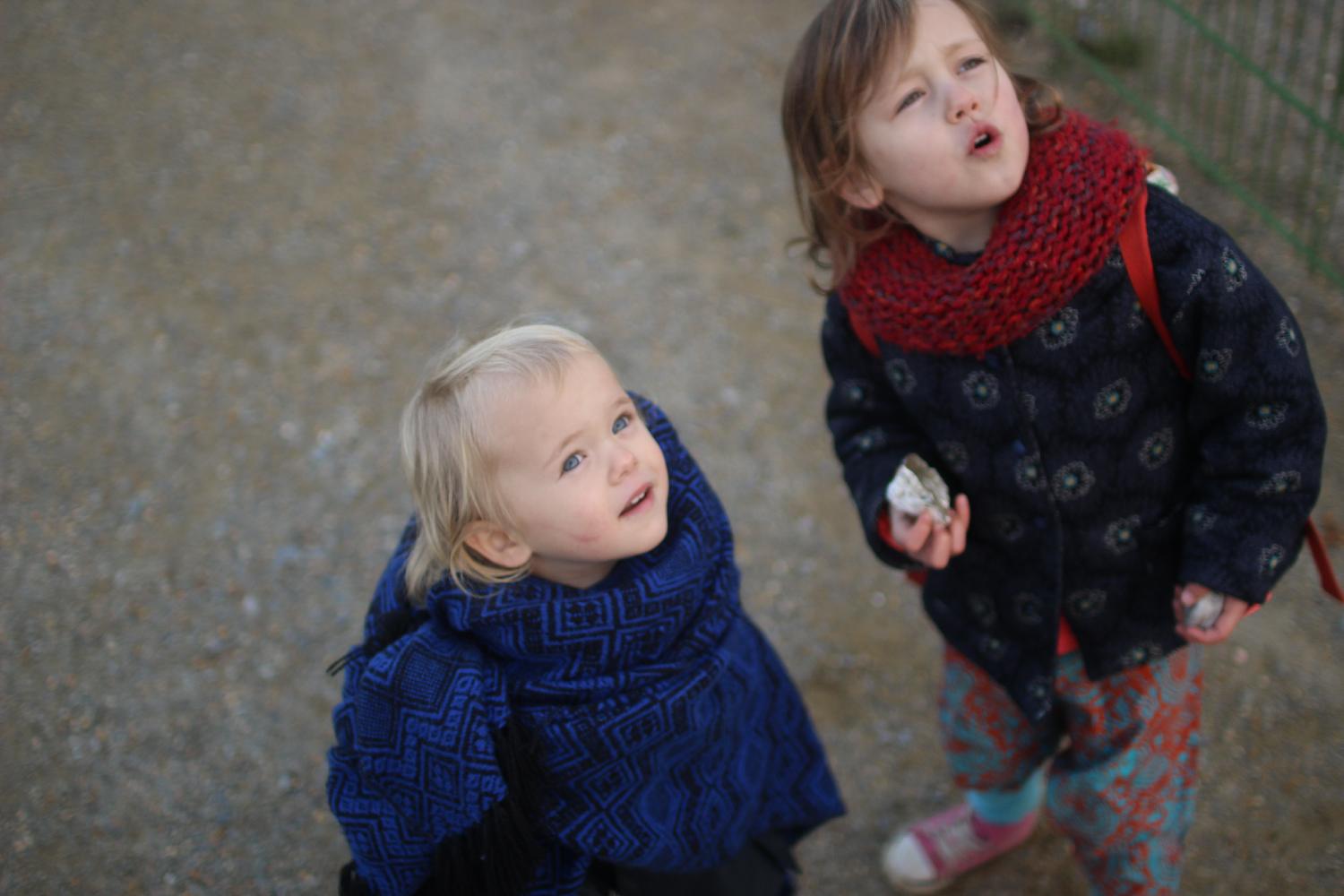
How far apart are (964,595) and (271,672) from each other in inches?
70.9

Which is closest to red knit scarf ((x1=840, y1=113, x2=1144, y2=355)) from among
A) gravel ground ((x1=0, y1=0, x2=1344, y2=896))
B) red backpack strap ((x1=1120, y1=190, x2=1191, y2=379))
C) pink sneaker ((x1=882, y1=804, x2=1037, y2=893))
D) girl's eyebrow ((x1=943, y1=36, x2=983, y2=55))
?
red backpack strap ((x1=1120, y1=190, x2=1191, y2=379))

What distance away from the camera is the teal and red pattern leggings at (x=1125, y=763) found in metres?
1.96

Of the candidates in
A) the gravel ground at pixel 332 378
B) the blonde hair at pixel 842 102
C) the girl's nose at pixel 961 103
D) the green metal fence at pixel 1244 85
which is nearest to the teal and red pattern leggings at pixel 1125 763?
the gravel ground at pixel 332 378

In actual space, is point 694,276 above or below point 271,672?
above

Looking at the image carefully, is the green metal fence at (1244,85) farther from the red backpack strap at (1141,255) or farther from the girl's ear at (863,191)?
the girl's ear at (863,191)

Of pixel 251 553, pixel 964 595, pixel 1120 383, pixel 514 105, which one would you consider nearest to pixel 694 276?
pixel 514 105

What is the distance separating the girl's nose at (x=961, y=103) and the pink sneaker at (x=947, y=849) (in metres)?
1.51

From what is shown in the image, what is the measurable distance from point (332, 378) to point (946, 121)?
2.47 meters

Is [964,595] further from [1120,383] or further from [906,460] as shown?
[1120,383]

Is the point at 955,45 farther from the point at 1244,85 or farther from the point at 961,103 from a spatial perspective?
the point at 1244,85

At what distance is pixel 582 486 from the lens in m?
A: 1.60

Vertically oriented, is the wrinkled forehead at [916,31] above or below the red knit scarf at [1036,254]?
above

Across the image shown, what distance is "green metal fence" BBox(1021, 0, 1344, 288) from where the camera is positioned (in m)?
3.46

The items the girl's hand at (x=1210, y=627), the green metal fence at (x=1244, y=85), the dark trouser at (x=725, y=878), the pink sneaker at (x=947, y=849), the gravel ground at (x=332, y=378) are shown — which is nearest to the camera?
the girl's hand at (x=1210, y=627)
